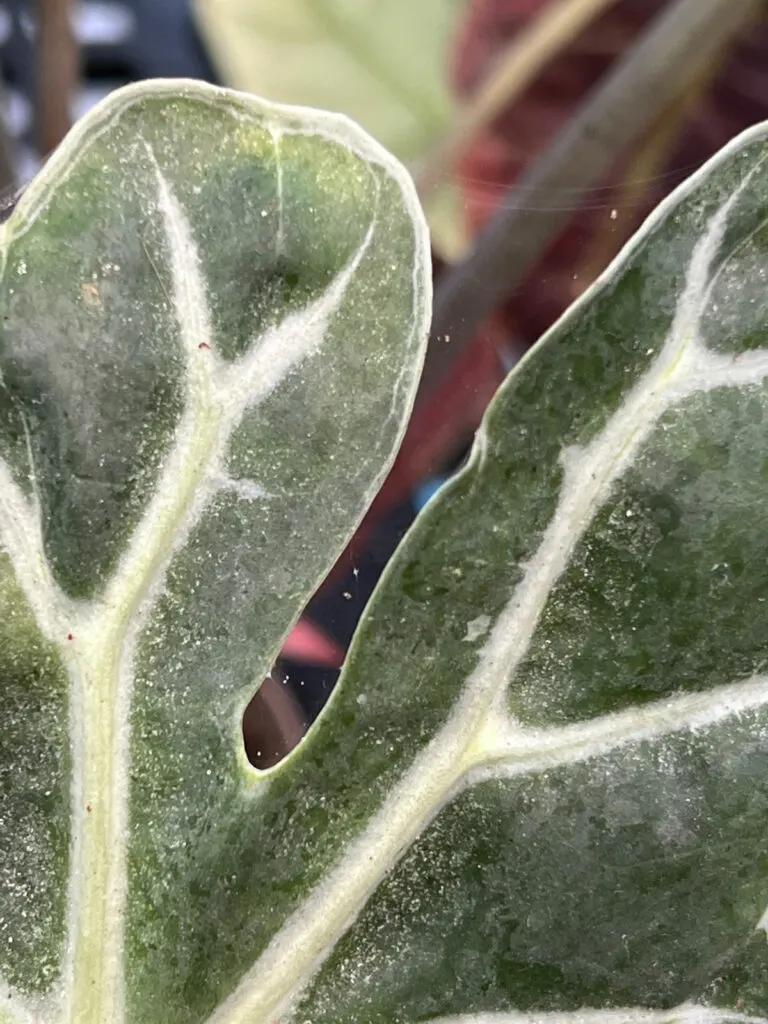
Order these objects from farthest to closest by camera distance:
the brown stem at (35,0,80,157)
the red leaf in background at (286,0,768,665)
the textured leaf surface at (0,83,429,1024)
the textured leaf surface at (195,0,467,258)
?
the textured leaf surface at (195,0,467,258), the brown stem at (35,0,80,157), the red leaf in background at (286,0,768,665), the textured leaf surface at (0,83,429,1024)

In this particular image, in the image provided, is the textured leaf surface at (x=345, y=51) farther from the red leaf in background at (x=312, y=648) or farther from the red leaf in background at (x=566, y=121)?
the red leaf in background at (x=312, y=648)

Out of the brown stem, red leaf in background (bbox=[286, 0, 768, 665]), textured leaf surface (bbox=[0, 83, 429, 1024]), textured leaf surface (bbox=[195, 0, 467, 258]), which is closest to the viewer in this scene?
textured leaf surface (bbox=[0, 83, 429, 1024])

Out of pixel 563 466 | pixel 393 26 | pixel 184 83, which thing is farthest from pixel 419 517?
pixel 393 26

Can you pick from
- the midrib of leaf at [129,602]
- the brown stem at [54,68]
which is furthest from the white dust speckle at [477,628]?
the brown stem at [54,68]

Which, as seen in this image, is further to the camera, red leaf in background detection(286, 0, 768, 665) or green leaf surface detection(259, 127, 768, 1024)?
red leaf in background detection(286, 0, 768, 665)

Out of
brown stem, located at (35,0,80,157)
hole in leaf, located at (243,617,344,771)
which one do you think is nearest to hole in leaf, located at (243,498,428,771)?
hole in leaf, located at (243,617,344,771)

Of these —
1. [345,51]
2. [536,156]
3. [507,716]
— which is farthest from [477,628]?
[345,51]

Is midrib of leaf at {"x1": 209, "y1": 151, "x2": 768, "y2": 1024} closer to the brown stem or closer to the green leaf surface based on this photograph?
the green leaf surface
